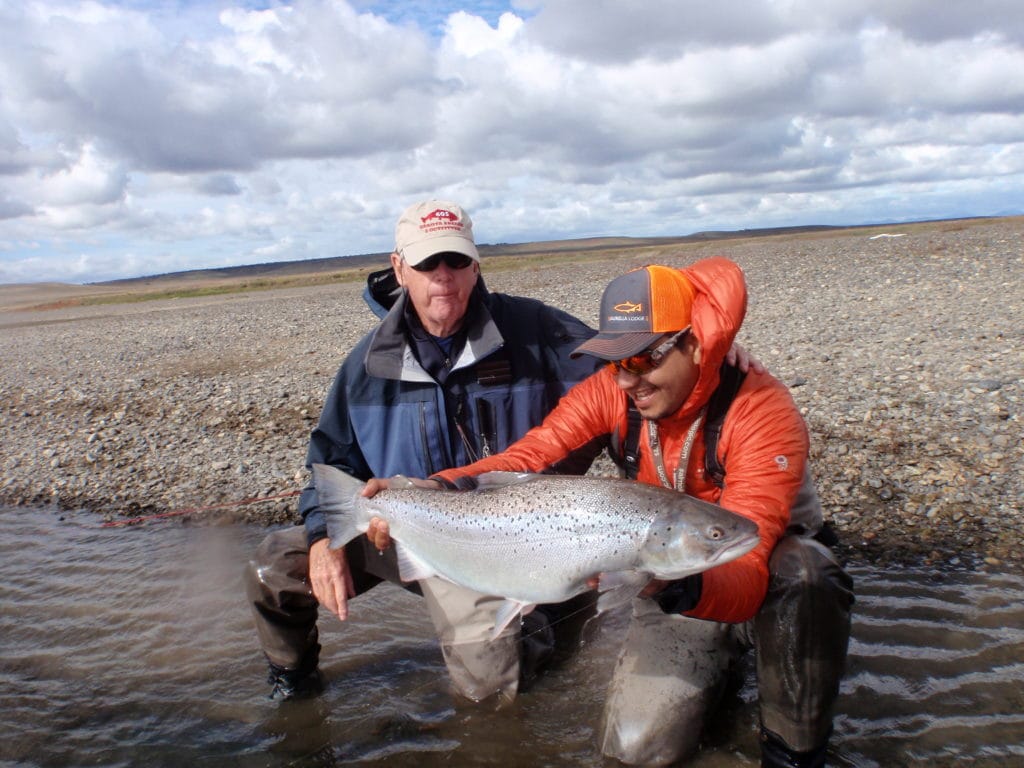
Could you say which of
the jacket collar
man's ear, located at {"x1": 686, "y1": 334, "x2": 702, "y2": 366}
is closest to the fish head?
man's ear, located at {"x1": 686, "y1": 334, "x2": 702, "y2": 366}

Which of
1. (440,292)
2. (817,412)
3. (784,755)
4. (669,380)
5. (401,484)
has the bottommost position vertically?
(784,755)

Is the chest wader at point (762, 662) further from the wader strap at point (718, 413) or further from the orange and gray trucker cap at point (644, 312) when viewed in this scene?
the orange and gray trucker cap at point (644, 312)

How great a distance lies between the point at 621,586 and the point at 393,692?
2.47 m

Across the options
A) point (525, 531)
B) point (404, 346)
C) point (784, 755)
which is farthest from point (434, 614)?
point (784, 755)

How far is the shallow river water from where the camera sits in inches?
170

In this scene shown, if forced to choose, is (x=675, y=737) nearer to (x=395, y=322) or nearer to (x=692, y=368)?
(x=692, y=368)

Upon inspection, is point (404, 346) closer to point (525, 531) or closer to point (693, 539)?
point (525, 531)

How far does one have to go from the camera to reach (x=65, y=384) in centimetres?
1563

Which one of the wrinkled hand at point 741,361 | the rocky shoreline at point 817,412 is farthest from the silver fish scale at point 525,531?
the rocky shoreline at point 817,412

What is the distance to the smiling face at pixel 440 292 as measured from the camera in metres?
4.79

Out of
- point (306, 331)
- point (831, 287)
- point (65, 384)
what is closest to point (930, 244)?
point (831, 287)

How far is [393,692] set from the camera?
5.23 m

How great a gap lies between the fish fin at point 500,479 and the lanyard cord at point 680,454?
0.71 meters

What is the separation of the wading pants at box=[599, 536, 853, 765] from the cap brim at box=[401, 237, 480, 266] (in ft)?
7.87
